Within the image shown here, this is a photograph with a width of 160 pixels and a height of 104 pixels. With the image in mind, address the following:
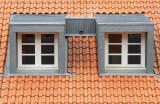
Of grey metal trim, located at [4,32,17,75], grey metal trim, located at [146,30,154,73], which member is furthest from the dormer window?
grey metal trim, located at [4,32,17,75]

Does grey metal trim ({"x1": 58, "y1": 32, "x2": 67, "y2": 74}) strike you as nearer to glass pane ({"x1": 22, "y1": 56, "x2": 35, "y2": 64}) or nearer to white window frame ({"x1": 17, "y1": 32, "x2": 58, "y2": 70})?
white window frame ({"x1": 17, "y1": 32, "x2": 58, "y2": 70})

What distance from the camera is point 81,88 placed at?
14.9m

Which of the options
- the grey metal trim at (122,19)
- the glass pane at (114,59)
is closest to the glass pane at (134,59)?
the glass pane at (114,59)

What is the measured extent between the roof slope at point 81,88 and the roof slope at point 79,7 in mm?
2517

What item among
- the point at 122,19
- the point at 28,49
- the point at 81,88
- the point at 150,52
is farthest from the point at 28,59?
the point at 150,52

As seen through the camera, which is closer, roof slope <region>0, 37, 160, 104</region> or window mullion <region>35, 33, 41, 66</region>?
roof slope <region>0, 37, 160, 104</region>

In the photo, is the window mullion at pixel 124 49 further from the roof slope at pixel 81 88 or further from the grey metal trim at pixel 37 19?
the grey metal trim at pixel 37 19

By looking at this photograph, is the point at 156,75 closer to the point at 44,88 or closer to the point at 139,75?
the point at 139,75

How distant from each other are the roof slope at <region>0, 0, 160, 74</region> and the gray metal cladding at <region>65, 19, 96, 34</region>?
53 cm

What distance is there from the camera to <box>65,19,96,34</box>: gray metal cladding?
16.5m

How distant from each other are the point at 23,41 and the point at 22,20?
0.76 metres

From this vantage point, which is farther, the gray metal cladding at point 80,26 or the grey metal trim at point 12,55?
the gray metal cladding at point 80,26

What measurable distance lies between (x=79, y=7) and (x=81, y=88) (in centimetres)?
396

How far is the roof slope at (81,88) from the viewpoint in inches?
572
